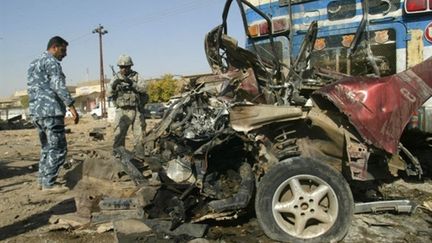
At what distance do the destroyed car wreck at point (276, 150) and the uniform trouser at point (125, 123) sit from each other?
9.85 feet

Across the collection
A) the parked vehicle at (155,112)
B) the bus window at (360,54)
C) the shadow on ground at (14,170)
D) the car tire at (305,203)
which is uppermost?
the bus window at (360,54)

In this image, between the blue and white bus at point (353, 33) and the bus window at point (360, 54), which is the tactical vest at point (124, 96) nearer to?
the blue and white bus at point (353, 33)

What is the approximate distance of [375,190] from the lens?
5508mm

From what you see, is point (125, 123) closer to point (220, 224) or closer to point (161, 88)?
point (220, 224)

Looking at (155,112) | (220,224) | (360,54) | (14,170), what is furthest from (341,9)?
(14,170)

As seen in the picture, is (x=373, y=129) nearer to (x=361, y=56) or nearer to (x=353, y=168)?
(x=353, y=168)

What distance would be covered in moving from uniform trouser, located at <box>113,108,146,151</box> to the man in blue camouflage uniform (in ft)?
5.36

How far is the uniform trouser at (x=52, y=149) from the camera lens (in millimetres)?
6375

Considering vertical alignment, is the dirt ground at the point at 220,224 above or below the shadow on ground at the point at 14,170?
above

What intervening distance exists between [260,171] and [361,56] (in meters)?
1.90

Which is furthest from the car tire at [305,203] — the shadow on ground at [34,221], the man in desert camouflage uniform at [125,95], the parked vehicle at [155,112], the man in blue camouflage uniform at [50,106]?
the man in desert camouflage uniform at [125,95]

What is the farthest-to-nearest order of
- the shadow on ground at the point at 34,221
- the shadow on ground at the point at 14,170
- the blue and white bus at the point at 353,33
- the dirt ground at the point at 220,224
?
the shadow on ground at the point at 14,170 < the blue and white bus at the point at 353,33 < the shadow on ground at the point at 34,221 < the dirt ground at the point at 220,224

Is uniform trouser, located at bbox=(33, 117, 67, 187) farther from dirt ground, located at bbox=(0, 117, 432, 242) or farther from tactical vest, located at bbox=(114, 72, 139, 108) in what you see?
tactical vest, located at bbox=(114, 72, 139, 108)

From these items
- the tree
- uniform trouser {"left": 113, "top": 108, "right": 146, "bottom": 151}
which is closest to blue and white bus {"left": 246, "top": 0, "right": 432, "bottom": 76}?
uniform trouser {"left": 113, "top": 108, "right": 146, "bottom": 151}
